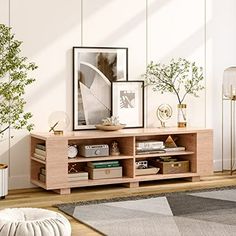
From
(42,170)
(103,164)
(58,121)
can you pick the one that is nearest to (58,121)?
(58,121)

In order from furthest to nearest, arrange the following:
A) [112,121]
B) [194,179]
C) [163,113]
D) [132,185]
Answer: [163,113]
[194,179]
[112,121]
[132,185]

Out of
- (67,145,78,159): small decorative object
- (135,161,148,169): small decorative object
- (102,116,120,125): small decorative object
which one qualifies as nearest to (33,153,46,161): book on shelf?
(67,145,78,159): small decorative object

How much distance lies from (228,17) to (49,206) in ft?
10.8

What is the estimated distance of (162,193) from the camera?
5.85 m

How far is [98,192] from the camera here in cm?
595

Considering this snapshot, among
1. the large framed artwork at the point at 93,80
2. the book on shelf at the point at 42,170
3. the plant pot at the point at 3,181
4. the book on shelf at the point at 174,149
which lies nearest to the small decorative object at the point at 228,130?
the book on shelf at the point at 174,149

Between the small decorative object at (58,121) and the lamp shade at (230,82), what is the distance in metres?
1.97

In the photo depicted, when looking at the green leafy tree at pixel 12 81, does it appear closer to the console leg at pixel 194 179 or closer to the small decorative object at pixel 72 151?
the small decorative object at pixel 72 151

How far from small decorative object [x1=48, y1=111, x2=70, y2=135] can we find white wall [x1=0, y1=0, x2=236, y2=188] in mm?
169

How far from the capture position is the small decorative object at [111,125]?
625 centimetres

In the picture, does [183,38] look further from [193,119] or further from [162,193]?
[162,193]

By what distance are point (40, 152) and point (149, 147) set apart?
Result: 1.15 metres

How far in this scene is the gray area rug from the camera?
4.47 metres

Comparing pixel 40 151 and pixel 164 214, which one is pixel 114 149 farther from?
pixel 164 214
